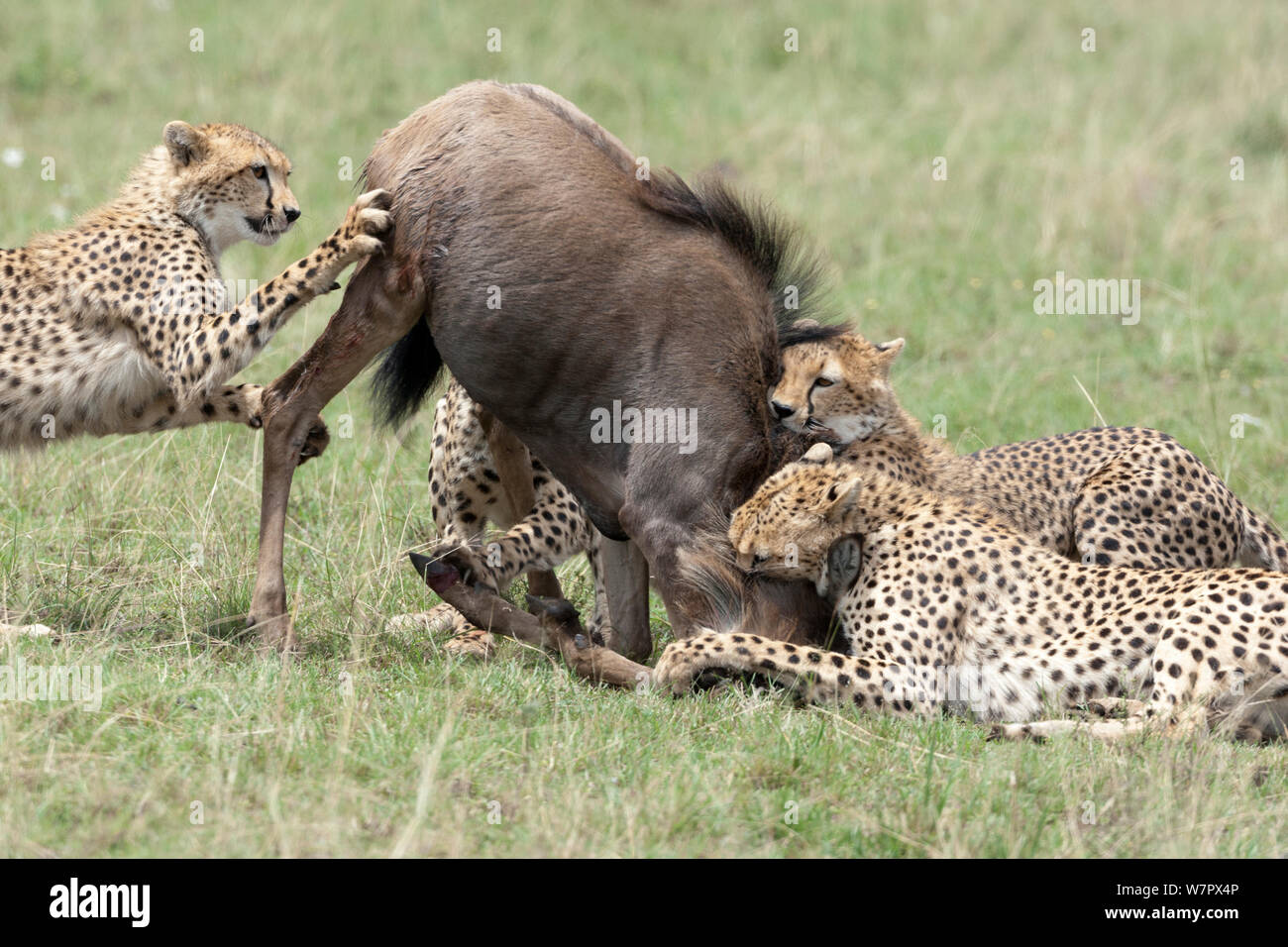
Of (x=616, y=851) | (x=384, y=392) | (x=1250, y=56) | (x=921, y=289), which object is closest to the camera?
(x=616, y=851)

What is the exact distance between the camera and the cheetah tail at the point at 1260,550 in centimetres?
611

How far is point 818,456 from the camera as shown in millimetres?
5496

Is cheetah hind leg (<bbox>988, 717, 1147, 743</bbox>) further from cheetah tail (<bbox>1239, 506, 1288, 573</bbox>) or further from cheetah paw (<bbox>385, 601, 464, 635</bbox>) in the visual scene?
cheetah paw (<bbox>385, 601, 464, 635</bbox>)

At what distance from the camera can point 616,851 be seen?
376 cm

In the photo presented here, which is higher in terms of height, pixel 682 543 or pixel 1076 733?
pixel 682 543

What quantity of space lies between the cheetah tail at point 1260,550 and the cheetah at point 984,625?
86cm

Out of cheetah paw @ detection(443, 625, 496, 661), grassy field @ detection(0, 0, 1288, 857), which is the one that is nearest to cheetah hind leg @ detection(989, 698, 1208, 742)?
grassy field @ detection(0, 0, 1288, 857)

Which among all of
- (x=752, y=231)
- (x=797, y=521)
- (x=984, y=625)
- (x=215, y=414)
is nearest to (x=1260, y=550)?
(x=984, y=625)

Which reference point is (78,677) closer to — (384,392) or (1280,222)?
(384,392)

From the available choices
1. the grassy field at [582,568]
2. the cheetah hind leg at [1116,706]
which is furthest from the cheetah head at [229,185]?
the cheetah hind leg at [1116,706]

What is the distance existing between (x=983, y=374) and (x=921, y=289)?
4.12ft

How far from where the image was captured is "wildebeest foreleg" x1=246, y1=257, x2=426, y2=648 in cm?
528
